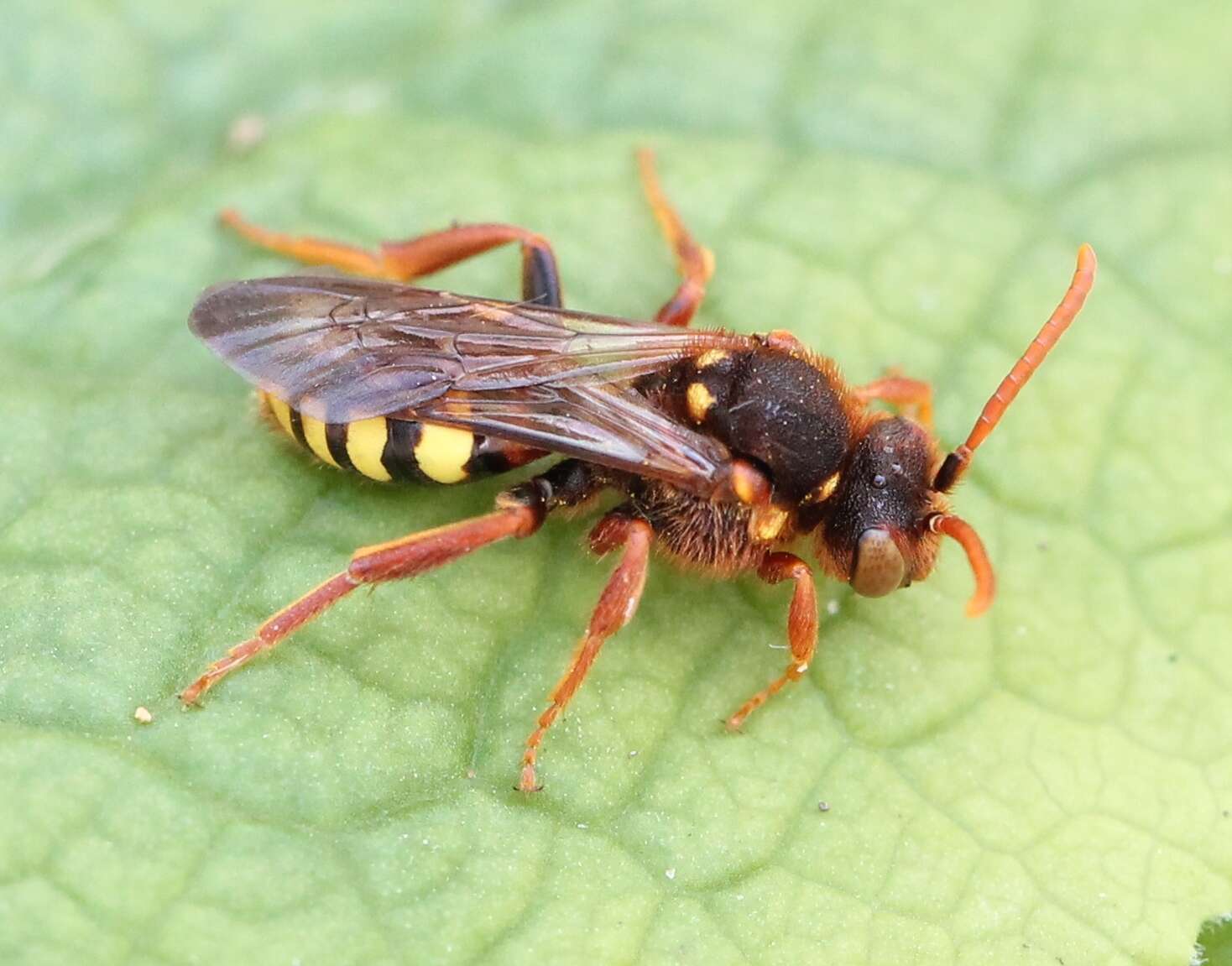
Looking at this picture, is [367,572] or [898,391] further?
[898,391]

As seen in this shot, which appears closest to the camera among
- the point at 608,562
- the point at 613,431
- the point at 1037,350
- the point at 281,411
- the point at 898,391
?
the point at 1037,350

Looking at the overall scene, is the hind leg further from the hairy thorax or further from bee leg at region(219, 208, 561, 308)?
bee leg at region(219, 208, 561, 308)

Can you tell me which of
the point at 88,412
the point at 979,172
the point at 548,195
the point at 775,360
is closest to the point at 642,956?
the point at 775,360

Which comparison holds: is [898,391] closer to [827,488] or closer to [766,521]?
[827,488]

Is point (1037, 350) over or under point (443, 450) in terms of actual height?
over

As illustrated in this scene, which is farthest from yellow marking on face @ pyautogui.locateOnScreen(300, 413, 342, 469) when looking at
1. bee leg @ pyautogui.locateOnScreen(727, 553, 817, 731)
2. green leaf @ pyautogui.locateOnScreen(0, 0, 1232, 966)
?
bee leg @ pyautogui.locateOnScreen(727, 553, 817, 731)

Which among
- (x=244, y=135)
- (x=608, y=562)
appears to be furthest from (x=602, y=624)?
(x=244, y=135)

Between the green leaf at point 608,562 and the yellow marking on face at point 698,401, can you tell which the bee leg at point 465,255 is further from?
the yellow marking on face at point 698,401
